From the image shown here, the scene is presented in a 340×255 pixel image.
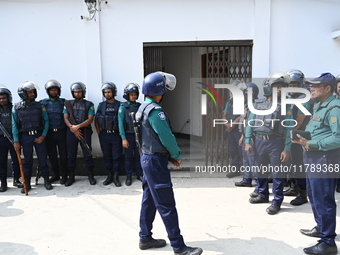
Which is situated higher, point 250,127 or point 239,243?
point 250,127

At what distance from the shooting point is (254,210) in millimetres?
4105

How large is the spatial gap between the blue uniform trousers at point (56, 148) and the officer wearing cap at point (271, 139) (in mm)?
3233

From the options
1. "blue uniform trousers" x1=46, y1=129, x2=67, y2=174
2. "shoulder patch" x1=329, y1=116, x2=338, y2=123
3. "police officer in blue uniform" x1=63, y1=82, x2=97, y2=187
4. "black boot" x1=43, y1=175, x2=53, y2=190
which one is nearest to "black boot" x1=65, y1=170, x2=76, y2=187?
"police officer in blue uniform" x1=63, y1=82, x2=97, y2=187

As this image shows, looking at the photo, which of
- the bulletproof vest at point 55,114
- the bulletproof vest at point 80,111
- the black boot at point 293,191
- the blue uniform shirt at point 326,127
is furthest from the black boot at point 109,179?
the blue uniform shirt at point 326,127

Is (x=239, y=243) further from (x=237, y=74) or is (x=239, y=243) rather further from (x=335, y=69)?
(x=335, y=69)

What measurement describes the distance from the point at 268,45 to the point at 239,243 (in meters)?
3.81

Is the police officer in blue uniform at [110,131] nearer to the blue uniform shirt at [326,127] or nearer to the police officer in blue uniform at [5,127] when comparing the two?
the police officer in blue uniform at [5,127]

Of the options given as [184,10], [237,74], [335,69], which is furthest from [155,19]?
[335,69]

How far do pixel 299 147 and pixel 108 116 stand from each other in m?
3.21

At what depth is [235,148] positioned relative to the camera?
18.6 feet

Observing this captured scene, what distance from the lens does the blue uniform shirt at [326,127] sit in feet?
9.34

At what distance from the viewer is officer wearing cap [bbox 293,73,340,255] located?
2904mm

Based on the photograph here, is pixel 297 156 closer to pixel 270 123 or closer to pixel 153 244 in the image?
pixel 270 123

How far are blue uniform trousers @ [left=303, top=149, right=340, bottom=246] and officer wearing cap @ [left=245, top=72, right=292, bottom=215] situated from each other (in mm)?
971
